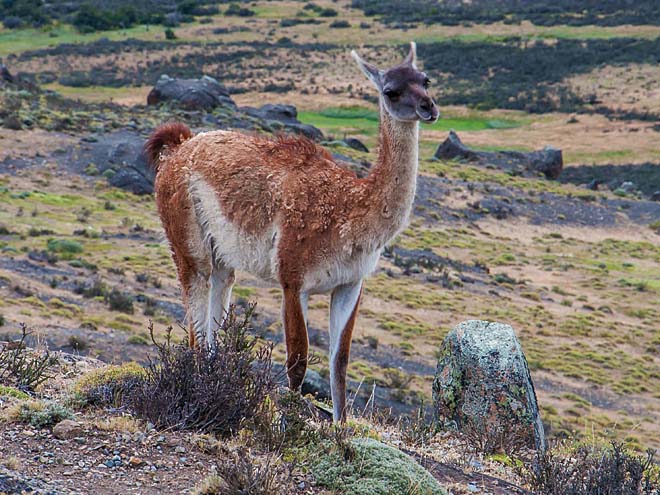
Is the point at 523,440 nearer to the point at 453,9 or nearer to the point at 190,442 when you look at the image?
the point at 190,442

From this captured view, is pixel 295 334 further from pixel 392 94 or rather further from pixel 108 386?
pixel 392 94

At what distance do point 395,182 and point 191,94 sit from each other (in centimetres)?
3889

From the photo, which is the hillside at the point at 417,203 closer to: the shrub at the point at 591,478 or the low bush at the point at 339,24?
the shrub at the point at 591,478

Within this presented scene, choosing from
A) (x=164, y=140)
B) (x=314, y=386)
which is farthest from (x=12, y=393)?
(x=314, y=386)

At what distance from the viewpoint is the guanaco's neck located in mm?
6363

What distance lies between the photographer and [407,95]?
6.32m

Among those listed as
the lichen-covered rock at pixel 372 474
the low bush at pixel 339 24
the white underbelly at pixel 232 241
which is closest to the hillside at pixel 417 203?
the lichen-covered rock at pixel 372 474

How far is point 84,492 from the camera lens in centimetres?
430

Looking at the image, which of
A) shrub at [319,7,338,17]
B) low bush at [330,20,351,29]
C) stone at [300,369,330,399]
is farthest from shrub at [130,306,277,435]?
shrub at [319,7,338,17]

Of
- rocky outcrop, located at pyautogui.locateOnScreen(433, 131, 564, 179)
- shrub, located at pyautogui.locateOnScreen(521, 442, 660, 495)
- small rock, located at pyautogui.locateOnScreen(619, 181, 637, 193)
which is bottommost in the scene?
small rock, located at pyautogui.locateOnScreen(619, 181, 637, 193)

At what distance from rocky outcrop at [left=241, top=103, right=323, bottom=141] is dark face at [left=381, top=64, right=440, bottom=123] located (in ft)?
116

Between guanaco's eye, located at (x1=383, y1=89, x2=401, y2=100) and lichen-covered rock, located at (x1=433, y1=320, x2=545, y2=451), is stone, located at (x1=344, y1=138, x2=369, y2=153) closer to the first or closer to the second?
lichen-covered rock, located at (x1=433, y1=320, x2=545, y2=451)

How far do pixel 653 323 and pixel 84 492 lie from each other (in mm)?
23305

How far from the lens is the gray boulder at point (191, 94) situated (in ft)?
143
